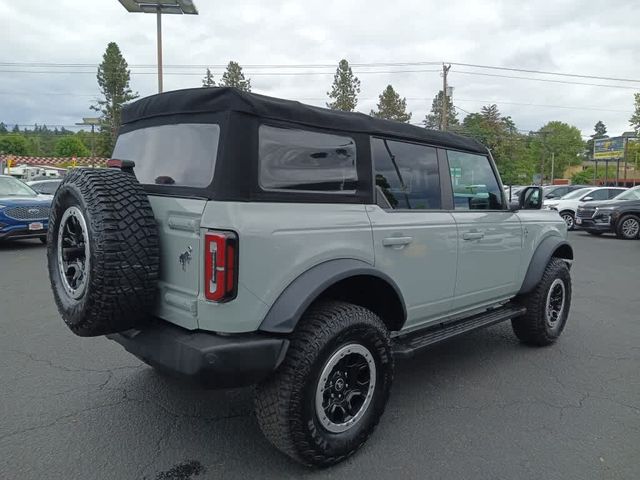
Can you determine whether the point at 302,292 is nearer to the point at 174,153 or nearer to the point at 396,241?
the point at 396,241

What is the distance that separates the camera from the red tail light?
2.24m

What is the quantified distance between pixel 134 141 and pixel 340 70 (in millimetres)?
45170

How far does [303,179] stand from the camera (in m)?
2.70

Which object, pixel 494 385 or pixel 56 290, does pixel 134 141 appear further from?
pixel 494 385

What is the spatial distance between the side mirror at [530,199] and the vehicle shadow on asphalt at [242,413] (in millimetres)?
1393

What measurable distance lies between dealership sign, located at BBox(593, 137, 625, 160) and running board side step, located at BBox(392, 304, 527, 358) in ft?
195

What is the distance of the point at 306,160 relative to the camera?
108 inches

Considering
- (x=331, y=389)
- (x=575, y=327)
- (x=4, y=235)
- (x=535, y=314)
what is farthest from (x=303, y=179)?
(x=4, y=235)

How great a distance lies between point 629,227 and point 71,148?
10991 cm

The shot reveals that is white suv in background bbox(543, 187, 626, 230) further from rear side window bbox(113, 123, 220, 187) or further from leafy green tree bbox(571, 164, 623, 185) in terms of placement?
leafy green tree bbox(571, 164, 623, 185)

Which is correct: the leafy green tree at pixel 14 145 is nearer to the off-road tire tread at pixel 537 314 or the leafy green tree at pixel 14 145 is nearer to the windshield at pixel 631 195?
the windshield at pixel 631 195

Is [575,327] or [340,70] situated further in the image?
[340,70]

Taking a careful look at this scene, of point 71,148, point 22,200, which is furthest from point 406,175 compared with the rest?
point 71,148

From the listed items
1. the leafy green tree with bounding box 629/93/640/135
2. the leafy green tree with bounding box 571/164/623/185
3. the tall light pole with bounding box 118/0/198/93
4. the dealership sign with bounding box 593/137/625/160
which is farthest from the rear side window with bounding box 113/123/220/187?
the leafy green tree with bounding box 571/164/623/185
